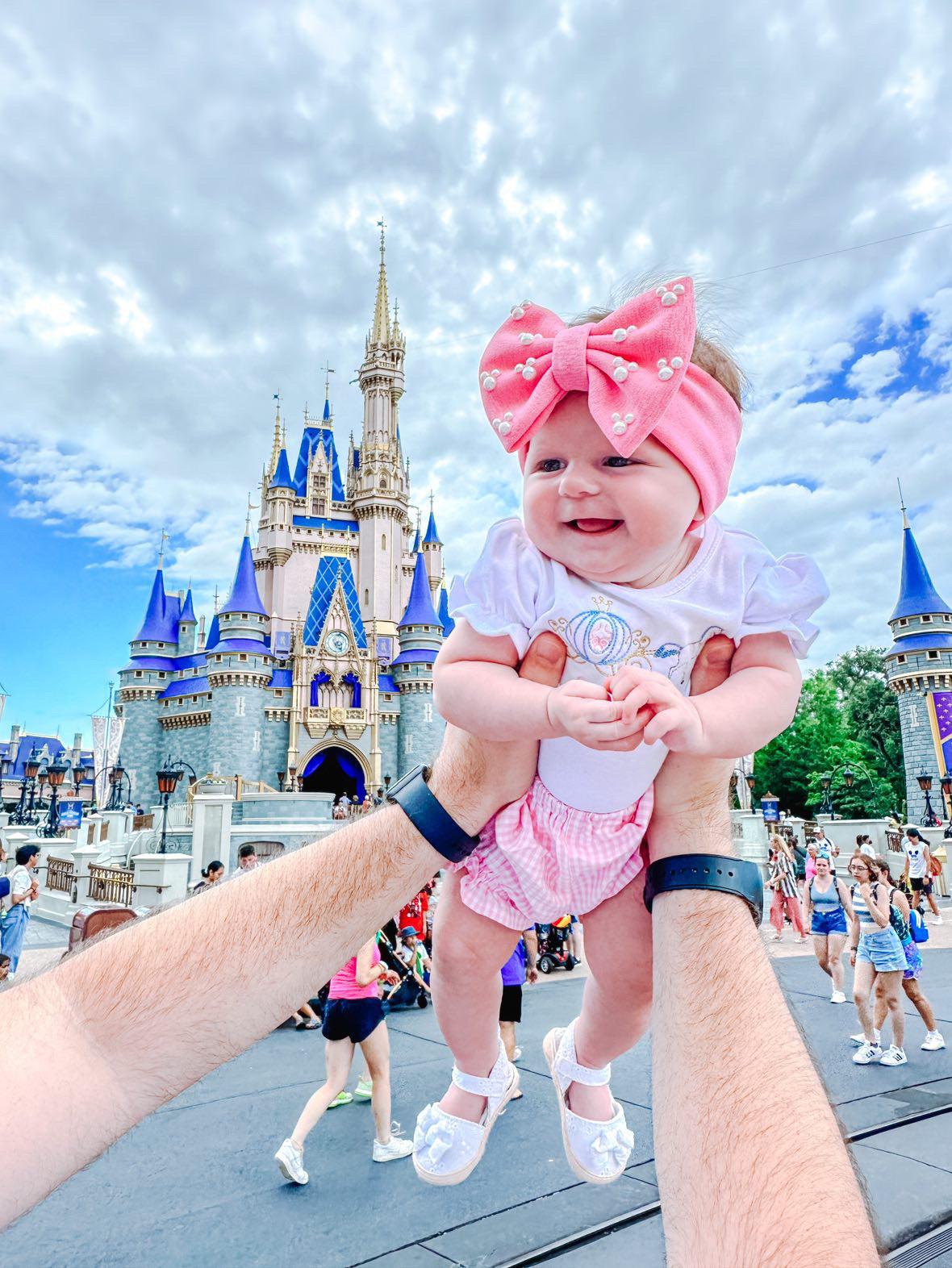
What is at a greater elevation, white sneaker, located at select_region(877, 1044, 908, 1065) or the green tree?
the green tree

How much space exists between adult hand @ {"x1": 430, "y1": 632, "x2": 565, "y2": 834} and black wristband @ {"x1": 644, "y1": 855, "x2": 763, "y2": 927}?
1.07 feet

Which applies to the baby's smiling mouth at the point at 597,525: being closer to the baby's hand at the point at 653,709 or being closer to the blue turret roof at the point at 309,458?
the baby's hand at the point at 653,709

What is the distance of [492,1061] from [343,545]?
44.8 metres

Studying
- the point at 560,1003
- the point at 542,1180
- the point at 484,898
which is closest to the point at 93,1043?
the point at 484,898

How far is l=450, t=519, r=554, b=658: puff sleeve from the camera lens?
1.44 metres

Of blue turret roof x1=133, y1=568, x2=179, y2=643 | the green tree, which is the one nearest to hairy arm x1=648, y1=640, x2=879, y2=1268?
the green tree

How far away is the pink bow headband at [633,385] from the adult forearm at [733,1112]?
77 cm

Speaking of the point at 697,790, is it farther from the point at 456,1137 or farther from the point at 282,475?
the point at 282,475

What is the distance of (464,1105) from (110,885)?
46.9 feet

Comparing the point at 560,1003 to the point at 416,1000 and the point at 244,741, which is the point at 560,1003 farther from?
the point at 244,741

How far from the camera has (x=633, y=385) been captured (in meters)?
1.33

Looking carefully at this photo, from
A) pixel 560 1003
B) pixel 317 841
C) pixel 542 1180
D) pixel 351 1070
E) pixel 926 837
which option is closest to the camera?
pixel 317 841

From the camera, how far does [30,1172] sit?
3.44 ft

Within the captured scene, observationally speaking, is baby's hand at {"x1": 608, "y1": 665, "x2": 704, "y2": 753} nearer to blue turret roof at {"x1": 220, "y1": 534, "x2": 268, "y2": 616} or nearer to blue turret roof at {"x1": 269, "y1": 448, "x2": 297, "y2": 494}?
blue turret roof at {"x1": 220, "y1": 534, "x2": 268, "y2": 616}
